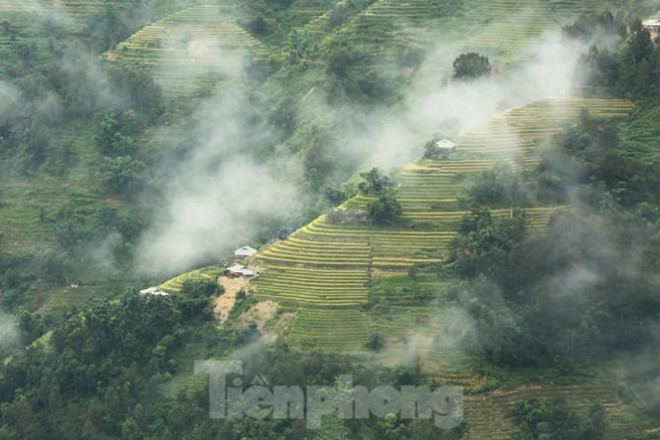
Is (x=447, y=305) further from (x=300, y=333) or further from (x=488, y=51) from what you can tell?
(x=488, y=51)

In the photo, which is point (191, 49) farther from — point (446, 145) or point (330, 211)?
point (330, 211)

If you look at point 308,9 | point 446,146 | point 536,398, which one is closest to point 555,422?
point 536,398

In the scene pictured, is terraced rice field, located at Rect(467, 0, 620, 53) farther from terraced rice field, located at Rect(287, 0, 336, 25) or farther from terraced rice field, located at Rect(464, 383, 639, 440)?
terraced rice field, located at Rect(464, 383, 639, 440)

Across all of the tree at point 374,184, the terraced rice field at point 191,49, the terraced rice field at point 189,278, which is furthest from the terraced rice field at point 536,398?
the terraced rice field at point 191,49

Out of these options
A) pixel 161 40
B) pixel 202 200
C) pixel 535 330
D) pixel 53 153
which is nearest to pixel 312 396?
pixel 535 330

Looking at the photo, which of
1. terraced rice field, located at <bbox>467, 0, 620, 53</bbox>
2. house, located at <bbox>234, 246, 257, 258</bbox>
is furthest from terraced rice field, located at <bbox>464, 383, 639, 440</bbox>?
terraced rice field, located at <bbox>467, 0, 620, 53</bbox>
